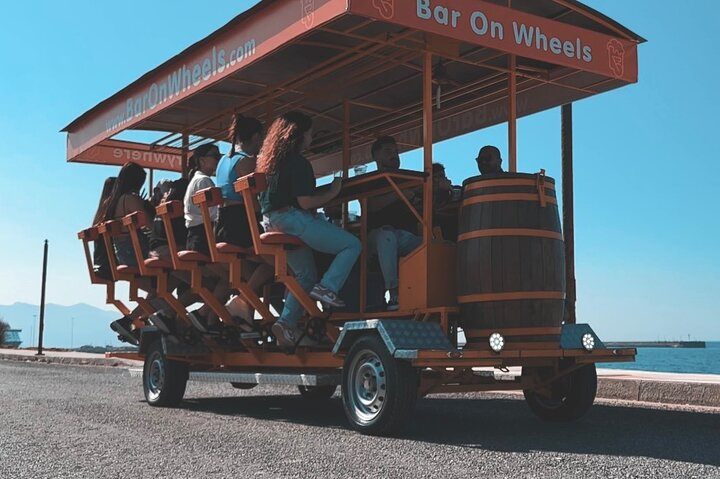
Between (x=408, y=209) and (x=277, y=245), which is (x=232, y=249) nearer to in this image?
(x=277, y=245)

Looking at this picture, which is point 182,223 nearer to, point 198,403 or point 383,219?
point 198,403

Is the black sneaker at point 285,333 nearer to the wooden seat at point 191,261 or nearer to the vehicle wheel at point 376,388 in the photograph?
the vehicle wheel at point 376,388

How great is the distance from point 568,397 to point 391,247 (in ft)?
6.44

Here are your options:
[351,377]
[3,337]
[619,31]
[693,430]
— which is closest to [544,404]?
[693,430]

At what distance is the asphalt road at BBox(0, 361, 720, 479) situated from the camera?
5.00 meters

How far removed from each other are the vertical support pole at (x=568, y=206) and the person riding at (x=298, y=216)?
7478mm

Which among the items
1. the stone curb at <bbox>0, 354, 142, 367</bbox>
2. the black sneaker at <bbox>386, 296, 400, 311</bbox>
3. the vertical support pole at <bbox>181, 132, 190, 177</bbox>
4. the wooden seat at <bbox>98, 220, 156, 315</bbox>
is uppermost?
the vertical support pole at <bbox>181, 132, 190, 177</bbox>

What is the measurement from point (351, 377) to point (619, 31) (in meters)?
3.76

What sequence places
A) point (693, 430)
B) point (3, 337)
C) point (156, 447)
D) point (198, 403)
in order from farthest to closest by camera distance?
1. point (3, 337)
2. point (198, 403)
3. point (693, 430)
4. point (156, 447)

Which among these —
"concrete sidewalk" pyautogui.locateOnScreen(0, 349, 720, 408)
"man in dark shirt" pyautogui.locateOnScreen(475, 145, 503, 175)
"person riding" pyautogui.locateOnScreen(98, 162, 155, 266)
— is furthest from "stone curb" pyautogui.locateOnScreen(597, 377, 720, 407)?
"person riding" pyautogui.locateOnScreen(98, 162, 155, 266)

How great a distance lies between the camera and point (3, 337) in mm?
46062

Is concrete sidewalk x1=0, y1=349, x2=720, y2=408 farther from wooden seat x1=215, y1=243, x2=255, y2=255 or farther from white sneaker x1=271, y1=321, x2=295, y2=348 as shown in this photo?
wooden seat x1=215, y1=243, x2=255, y2=255

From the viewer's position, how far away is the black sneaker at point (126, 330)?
10.7 metres

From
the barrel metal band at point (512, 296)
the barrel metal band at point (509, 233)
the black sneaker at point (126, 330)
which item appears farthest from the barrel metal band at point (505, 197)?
the black sneaker at point (126, 330)
